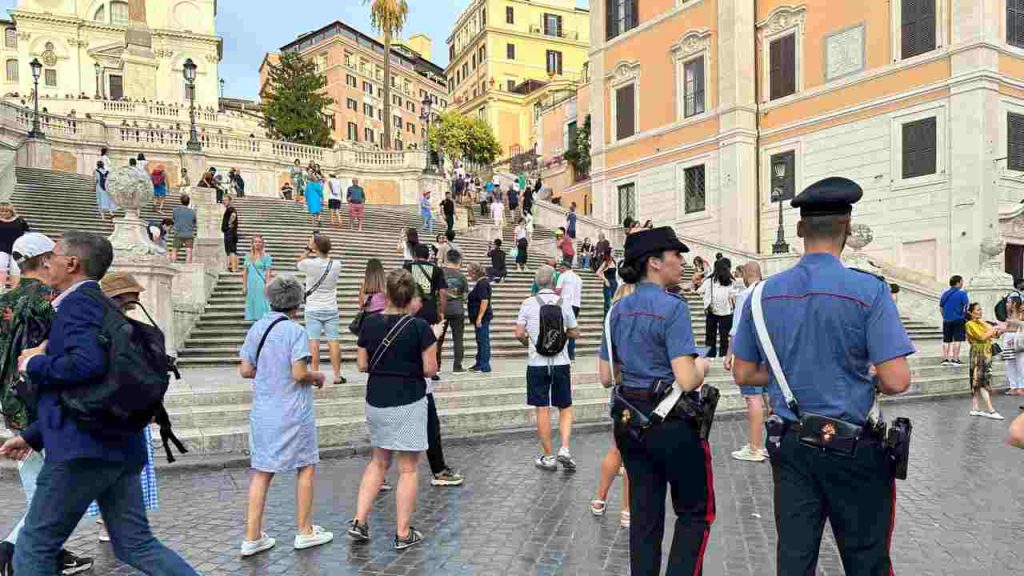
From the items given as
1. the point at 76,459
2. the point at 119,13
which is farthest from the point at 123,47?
the point at 76,459

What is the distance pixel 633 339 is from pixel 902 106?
22.8m

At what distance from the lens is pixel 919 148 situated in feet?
72.5

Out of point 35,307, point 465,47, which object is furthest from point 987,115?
point 465,47

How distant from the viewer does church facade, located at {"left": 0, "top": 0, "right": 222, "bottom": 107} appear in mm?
61062

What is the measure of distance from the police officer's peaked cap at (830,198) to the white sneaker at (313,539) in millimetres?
3764

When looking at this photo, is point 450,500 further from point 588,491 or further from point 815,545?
point 815,545

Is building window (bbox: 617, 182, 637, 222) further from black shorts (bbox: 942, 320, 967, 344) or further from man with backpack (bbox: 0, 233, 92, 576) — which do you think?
man with backpack (bbox: 0, 233, 92, 576)

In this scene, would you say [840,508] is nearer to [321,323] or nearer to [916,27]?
[321,323]

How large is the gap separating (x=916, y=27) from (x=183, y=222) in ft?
71.3

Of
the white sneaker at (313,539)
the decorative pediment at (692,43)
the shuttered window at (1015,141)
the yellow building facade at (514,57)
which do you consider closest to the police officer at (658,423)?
the white sneaker at (313,539)

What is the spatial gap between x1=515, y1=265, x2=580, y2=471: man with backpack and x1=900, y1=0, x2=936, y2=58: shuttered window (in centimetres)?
2072

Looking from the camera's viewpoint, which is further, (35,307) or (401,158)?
(401,158)

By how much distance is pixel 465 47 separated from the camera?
275 feet

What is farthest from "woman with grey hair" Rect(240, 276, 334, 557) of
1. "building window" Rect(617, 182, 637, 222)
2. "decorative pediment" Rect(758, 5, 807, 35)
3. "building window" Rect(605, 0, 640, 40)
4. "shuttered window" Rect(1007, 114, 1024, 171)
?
"building window" Rect(605, 0, 640, 40)
